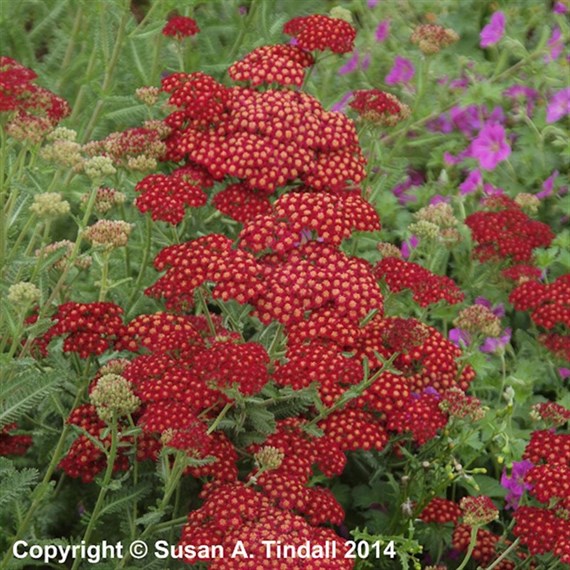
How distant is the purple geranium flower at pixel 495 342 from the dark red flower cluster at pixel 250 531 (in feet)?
4.30

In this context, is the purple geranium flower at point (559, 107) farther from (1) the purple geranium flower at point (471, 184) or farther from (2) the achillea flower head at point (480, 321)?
(2) the achillea flower head at point (480, 321)

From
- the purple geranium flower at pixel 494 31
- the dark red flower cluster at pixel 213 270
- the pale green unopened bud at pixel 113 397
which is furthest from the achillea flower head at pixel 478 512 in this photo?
the purple geranium flower at pixel 494 31

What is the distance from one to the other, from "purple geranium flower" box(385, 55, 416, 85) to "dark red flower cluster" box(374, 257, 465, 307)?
1.97m

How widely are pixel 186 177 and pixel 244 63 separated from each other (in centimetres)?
50

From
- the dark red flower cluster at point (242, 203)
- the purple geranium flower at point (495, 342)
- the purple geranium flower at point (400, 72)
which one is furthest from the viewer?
the purple geranium flower at point (400, 72)

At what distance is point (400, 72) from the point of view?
513 cm

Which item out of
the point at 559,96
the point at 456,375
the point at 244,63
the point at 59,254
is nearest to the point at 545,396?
the point at 456,375

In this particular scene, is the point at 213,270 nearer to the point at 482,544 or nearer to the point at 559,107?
the point at 482,544

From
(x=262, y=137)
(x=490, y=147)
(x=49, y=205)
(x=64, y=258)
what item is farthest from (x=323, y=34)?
(x=490, y=147)

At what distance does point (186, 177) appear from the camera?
10.8ft

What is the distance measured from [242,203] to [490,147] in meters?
1.78

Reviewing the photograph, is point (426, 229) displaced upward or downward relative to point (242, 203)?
downward

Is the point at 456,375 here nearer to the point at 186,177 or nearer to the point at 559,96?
the point at 186,177

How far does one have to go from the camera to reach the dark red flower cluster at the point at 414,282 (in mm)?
3240
